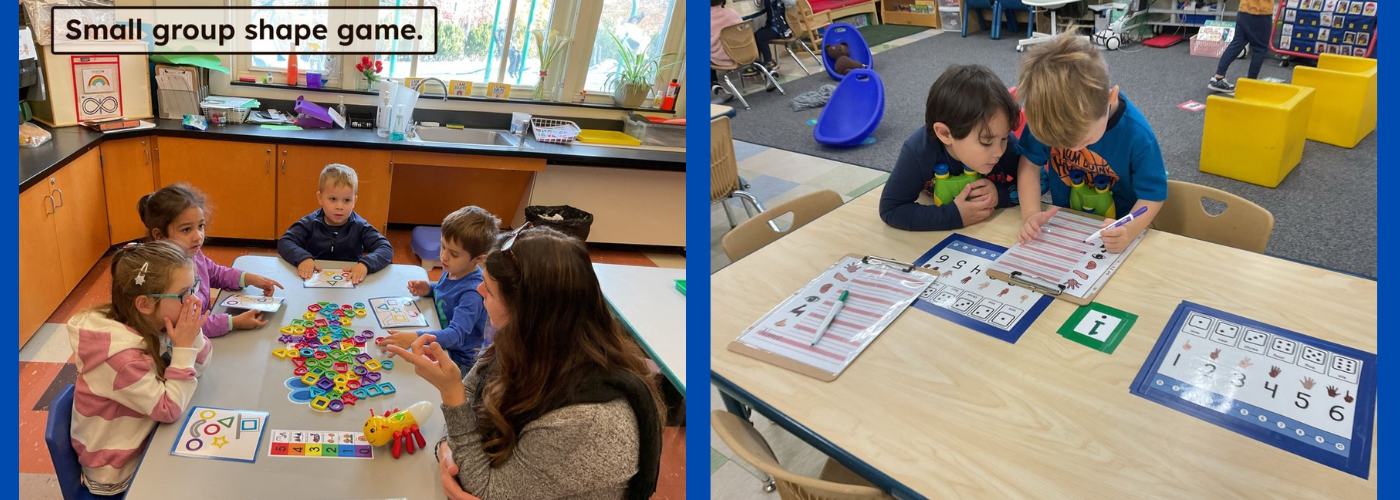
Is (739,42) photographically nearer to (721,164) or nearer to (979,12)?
(721,164)

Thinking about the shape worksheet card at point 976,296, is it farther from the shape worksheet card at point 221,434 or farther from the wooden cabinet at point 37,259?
the wooden cabinet at point 37,259

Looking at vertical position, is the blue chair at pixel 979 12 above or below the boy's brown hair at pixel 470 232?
above

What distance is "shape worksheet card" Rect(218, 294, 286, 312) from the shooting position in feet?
6.98

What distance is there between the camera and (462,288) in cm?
234

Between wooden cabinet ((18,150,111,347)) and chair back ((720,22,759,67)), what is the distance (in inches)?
176

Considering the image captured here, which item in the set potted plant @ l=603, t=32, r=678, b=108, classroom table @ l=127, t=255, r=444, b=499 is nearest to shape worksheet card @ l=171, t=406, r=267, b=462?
classroom table @ l=127, t=255, r=444, b=499

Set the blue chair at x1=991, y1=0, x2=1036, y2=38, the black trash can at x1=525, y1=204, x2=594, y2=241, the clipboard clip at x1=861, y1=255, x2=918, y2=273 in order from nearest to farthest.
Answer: the clipboard clip at x1=861, y1=255, x2=918, y2=273, the black trash can at x1=525, y1=204, x2=594, y2=241, the blue chair at x1=991, y1=0, x2=1036, y2=38

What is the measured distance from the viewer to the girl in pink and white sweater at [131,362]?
162 cm

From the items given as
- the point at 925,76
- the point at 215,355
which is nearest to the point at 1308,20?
the point at 925,76

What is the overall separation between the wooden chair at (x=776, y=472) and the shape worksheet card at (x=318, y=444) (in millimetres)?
681

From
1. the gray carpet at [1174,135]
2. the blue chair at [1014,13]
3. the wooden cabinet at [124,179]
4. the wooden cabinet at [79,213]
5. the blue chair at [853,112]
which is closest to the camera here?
the wooden cabinet at [79,213]

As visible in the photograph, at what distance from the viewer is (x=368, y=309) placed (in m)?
2.27

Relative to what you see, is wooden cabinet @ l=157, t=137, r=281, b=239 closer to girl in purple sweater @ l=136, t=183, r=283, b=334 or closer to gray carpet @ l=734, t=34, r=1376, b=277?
girl in purple sweater @ l=136, t=183, r=283, b=334

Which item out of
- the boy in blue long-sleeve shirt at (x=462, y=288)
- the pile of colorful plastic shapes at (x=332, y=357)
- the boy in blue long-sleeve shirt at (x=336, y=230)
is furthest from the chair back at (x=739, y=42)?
the pile of colorful plastic shapes at (x=332, y=357)
